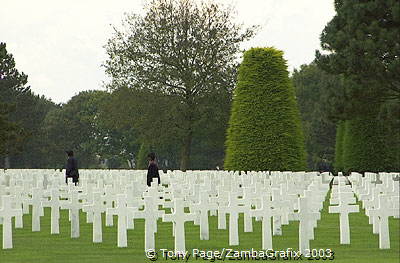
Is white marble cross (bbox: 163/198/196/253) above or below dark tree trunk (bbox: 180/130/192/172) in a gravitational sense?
below

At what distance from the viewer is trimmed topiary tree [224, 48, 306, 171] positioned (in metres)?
37.5

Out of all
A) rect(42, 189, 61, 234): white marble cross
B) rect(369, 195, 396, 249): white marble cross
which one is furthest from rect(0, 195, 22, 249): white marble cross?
rect(369, 195, 396, 249): white marble cross

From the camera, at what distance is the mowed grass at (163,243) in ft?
42.9

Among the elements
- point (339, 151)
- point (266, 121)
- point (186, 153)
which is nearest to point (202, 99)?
point (186, 153)

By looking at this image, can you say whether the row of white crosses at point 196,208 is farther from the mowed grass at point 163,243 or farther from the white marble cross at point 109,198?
the mowed grass at point 163,243

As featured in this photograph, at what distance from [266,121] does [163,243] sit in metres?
23.0

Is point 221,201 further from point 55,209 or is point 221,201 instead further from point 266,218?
point 55,209

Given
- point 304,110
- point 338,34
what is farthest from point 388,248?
point 304,110

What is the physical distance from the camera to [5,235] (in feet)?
48.3

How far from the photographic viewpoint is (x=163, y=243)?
50.1ft

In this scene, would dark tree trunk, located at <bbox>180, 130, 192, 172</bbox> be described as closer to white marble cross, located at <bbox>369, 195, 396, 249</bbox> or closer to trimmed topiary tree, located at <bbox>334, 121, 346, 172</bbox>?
trimmed topiary tree, located at <bbox>334, 121, 346, 172</bbox>

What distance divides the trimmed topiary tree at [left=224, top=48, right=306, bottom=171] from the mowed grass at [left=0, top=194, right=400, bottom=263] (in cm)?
1794

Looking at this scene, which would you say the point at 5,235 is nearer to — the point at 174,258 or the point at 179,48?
the point at 174,258

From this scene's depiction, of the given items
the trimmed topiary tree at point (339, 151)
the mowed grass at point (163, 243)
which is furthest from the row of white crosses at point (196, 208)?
the trimmed topiary tree at point (339, 151)
